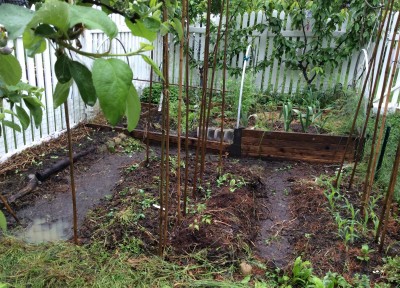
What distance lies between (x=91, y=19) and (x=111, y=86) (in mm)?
93

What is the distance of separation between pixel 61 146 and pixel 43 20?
137 inches

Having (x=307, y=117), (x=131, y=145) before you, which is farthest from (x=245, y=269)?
(x=131, y=145)

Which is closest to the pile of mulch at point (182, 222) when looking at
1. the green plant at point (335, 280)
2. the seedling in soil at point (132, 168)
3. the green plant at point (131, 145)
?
the seedling in soil at point (132, 168)

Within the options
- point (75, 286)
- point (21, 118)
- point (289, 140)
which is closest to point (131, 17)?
point (21, 118)

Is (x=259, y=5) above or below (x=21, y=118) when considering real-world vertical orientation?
above

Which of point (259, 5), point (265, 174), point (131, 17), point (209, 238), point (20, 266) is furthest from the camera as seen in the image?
point (259, 5)

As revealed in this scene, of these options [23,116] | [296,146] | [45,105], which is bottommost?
[296,146]

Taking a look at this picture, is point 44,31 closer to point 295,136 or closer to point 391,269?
point 391,269

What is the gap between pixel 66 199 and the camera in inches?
109

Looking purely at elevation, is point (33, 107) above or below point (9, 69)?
below

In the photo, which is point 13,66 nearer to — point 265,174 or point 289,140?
point 265,174

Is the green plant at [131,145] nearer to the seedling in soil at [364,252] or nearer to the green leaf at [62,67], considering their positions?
the seedling in soil at [364,252]

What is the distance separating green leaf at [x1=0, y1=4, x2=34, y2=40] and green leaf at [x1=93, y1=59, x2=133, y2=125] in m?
0.10

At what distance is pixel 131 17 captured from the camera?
59cm
